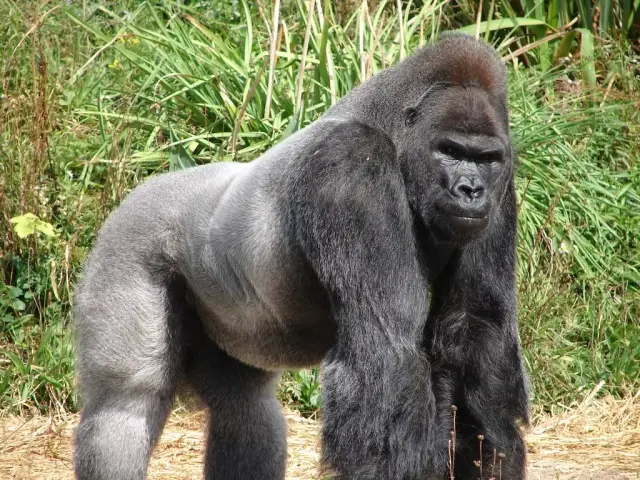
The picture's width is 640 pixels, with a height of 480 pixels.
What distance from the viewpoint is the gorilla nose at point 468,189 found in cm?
318

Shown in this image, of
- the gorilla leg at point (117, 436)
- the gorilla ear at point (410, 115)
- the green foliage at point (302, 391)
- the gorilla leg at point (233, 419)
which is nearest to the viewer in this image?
the gorilla ear at point (410, 115)

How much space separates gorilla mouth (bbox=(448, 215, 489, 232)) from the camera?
3.16 m

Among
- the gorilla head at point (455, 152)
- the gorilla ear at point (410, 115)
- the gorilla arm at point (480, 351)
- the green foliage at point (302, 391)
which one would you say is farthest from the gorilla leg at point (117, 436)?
the green foliage at point (302, 391)

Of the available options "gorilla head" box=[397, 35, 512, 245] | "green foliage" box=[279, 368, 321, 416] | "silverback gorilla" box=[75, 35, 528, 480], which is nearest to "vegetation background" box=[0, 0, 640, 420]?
"green foliage" box=[279, 368, 321, 416]

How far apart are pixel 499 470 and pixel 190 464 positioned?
6.34ft

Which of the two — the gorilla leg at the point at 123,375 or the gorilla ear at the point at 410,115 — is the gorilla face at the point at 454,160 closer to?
the gorilla ear at the point at 410,115

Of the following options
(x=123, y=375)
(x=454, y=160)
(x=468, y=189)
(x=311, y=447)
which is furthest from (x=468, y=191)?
(x=311, y=447)

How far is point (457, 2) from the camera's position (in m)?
7.31

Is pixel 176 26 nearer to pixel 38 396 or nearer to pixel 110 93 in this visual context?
pixel 110 93

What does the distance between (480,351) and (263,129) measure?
2.88 metres

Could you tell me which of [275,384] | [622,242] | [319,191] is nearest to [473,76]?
[319,191]

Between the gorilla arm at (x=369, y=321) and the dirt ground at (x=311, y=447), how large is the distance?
1521 millimetres

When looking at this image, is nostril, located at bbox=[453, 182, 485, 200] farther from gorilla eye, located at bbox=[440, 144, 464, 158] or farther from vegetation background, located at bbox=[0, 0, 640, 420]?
vegetation background, located at bbox=[0, 0, 640, 420]

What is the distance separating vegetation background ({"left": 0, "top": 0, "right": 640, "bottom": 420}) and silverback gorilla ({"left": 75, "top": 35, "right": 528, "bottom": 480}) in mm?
1442
